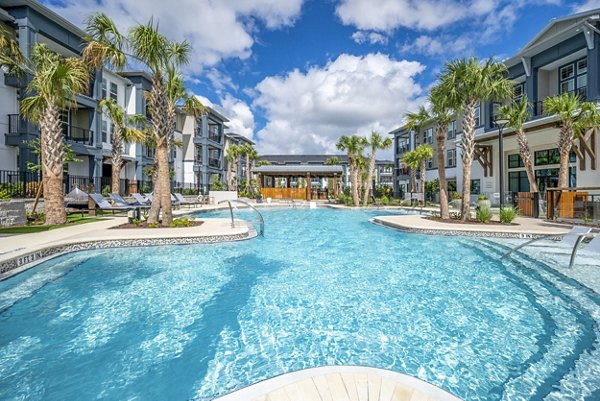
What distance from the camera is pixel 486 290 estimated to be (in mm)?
6004

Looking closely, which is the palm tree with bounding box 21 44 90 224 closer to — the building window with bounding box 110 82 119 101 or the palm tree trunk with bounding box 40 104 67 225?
the palm tree trunk with bounding box 40 104 67 225

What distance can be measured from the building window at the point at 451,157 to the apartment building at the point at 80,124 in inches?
1086

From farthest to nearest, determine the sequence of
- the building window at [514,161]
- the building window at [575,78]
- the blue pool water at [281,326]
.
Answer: the building window at [514,161] → the building window at [575,78] → the blue pool water at [281,326]

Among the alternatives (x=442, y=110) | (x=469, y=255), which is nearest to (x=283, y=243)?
(x=469, y=255)

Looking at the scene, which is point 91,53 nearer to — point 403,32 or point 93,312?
point 93,312

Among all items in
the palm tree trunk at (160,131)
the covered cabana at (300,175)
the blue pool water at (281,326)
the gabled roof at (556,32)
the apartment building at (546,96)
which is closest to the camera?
the blue pool water at (281,326)

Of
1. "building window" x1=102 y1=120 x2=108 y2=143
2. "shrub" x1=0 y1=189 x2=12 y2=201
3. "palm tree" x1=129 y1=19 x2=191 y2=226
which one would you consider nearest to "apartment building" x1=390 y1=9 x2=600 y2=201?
"palm tree" x1=129 y1=19 x2=191 y2=226

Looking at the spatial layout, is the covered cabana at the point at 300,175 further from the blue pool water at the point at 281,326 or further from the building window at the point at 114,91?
the blue pool water at the point at 281,326

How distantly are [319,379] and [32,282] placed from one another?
659cm

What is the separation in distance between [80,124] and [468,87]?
25.0m

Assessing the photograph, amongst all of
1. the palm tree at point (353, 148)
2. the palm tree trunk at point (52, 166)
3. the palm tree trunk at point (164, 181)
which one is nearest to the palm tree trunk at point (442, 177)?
the palm tree at point (353, 148)

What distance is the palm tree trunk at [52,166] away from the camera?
11.7m

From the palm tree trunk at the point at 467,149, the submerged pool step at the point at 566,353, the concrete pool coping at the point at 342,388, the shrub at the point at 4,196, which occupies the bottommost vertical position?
the submerged pool step at the point at 566,353

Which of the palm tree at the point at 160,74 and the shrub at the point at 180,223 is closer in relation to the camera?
the palm tree at the point at 160,74
